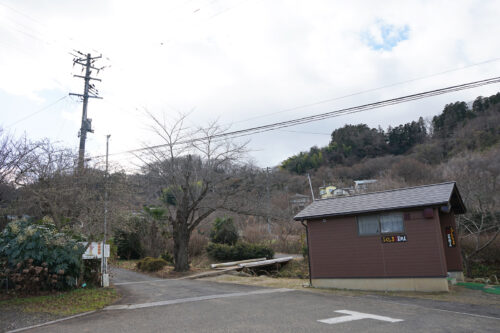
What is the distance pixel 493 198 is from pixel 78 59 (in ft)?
79.8

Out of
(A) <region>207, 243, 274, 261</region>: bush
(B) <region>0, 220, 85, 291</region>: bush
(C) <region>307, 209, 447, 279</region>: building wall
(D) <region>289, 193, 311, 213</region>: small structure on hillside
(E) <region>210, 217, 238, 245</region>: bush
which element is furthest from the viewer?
(D) <region>289, 193, 311, 213</region>: small structure on hillside

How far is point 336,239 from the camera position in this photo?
1266cm

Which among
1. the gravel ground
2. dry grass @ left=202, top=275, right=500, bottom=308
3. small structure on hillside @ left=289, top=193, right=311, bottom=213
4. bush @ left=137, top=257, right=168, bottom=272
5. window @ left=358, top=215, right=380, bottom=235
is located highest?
small structure on hillside @ left=289, top=193, right=311, bottom=213

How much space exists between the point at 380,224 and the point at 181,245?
31.8 ft

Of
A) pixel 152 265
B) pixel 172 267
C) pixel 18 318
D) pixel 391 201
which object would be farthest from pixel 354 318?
pixel 172 267

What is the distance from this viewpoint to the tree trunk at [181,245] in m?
17.2

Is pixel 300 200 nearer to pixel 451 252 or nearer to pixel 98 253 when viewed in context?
pixel 451 252

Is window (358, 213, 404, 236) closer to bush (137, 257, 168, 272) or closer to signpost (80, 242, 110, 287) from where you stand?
signpost (80, 242, 110, 287)

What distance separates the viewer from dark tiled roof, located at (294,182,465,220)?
36.4 feet

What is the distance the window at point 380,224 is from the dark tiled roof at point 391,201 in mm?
365

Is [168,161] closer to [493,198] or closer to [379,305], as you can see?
[379,305]

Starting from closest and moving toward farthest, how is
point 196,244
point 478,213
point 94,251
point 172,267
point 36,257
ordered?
point 36,257 → point 94,251 → point 478,213 → point 172,267 → point 196,244

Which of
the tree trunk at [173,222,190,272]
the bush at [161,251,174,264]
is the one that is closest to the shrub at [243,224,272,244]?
the bush at [161,251,174,264]

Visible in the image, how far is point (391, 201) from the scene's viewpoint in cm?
1195
